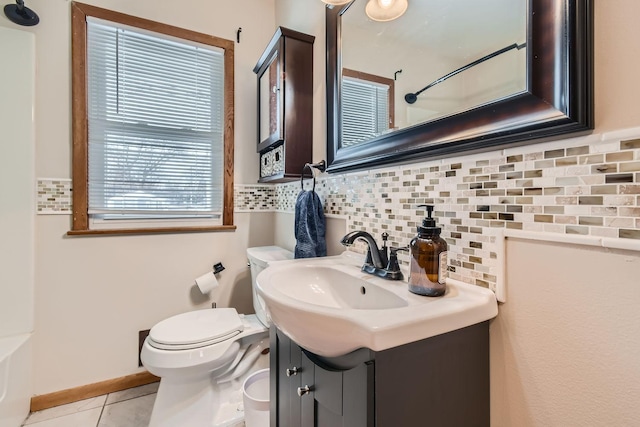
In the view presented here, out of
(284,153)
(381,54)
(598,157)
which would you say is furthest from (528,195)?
(284,153)

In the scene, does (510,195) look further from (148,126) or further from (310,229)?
(148,126)

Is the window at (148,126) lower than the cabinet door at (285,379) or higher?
higher

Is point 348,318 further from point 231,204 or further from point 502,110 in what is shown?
point 231,204

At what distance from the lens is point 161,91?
171 centimetres

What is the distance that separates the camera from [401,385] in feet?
1.76

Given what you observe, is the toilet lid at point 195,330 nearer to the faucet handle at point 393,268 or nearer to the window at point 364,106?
the faucet handle at point 393,268

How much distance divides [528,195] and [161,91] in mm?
1885

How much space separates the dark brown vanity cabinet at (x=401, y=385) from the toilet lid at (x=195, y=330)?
667 mm

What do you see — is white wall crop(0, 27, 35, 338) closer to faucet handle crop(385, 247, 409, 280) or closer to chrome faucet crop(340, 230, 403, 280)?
chrome faucet crop(340, 230, 403, 280)

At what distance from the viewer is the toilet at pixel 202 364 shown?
1.20 m

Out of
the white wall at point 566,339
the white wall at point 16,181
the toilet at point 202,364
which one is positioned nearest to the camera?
the white wall at point 566,339

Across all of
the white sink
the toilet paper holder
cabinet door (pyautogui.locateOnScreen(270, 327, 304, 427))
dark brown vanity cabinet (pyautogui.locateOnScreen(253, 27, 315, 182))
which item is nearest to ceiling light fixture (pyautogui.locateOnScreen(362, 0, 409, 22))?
dark brown vanity cabinet (pyautogui.locateOnScreen(253, 27, 315, 182))

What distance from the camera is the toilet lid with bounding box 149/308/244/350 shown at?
1.22 m

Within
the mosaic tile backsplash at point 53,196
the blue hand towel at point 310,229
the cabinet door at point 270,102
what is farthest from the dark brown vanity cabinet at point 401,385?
the mosaic tile backsplash at point 53,196
